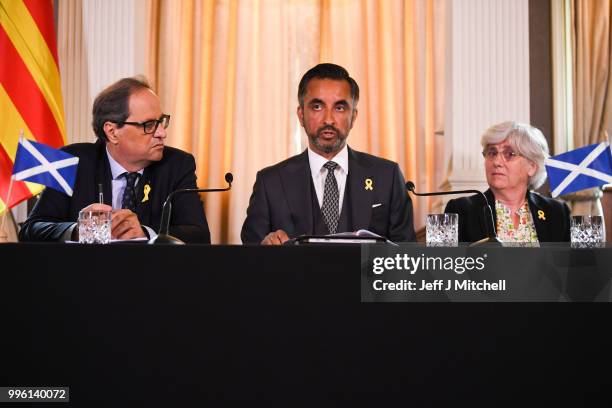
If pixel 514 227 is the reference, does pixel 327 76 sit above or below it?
above

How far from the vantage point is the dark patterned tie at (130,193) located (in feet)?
10.2

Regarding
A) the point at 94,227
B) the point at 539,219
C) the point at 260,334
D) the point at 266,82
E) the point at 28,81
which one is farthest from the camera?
the point at 266,82

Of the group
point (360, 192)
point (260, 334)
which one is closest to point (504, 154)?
→ point (360, 192)

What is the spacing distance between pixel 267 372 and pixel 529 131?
2.22 meters

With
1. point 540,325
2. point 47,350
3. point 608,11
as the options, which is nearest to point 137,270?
point 47,350

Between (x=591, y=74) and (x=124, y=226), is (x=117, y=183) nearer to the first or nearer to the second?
(x=124, y=226)

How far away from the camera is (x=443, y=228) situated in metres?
2.45

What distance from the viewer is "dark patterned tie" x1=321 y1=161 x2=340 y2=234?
127 inches

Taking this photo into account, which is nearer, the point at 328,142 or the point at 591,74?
the point at 328,142

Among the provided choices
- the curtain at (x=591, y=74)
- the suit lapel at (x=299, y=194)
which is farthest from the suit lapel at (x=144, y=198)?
the curtain at (x=591, y=74)

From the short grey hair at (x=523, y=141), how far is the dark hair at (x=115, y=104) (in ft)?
5.21

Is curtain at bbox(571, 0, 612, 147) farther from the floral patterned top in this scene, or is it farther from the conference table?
the conference table

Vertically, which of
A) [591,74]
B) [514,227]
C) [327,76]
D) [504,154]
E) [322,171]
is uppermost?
[591,74]

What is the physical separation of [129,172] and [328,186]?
845 mm
